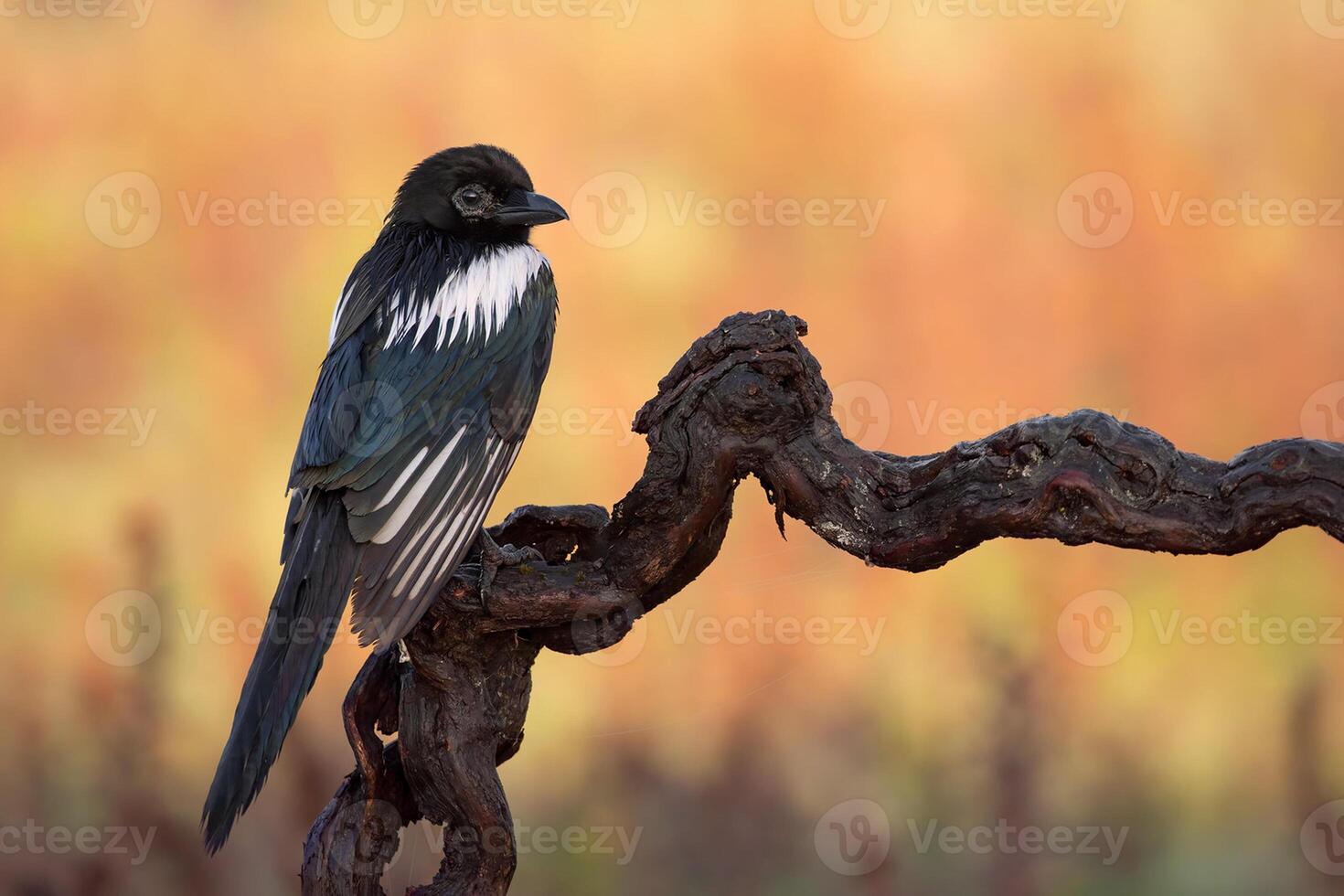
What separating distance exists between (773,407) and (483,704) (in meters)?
0.65

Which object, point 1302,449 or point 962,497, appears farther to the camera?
point 962,497

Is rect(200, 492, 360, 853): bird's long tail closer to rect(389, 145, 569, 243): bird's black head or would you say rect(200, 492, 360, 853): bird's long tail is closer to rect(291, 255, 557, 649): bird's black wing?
rect(291, 255, 557, 649): bird's black wing

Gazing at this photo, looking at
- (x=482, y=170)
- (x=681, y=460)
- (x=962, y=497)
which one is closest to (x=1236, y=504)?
(x=962, y=497)

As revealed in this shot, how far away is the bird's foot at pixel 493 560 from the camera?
1884 millimetres

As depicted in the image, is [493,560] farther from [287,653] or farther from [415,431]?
[287,653]

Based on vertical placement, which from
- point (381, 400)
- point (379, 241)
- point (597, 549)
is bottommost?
point (597, 549)

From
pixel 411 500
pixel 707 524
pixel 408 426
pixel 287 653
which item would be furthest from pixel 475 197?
pixel 287 653

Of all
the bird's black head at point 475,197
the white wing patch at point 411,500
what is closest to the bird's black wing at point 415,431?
the white wing patch at point 411,500

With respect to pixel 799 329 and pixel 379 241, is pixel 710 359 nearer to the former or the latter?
pixel 799 329

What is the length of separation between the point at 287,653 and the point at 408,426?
0.40 meters

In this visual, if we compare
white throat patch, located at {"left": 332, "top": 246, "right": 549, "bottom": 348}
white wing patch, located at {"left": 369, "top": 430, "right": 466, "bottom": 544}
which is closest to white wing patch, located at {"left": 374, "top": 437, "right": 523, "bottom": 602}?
white wing patch, located at {"left": 369, "top": 430, "right": 466, "bottom": 544}

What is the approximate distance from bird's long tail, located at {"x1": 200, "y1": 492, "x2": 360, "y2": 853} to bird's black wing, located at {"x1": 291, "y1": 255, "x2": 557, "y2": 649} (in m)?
0.03

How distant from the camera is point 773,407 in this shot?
1.78 m

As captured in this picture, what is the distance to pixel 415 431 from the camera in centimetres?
191
